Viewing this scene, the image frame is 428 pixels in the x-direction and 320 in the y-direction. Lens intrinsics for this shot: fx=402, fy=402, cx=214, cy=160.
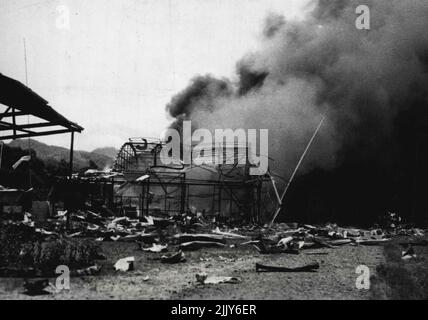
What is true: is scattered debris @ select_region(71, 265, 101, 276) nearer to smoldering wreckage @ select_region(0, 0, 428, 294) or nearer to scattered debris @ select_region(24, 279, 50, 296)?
scattered debris @ select_region(24, 279, 50, 296)

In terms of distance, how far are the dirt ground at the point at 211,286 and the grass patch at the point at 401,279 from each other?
0.36 meters

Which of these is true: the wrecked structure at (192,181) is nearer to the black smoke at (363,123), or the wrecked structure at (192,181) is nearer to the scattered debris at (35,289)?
the black smoke at (363,123)

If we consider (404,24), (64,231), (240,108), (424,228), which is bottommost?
(424,228)

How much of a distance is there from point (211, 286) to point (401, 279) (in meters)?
3.85

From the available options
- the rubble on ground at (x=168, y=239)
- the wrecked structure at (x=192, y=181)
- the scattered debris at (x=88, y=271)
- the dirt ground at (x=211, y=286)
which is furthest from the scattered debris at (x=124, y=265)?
the wrecked structure at (x=192, y=181)

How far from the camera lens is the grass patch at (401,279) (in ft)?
21.7

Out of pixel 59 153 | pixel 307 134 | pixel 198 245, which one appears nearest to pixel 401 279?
pixel 198 245

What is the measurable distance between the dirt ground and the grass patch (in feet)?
1.17

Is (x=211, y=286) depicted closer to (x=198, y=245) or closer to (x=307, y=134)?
(x=198, y=245)

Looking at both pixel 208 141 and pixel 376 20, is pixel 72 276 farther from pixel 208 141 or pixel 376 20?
pixel 376 20

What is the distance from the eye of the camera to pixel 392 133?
89.9 feet

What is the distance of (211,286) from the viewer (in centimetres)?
719
